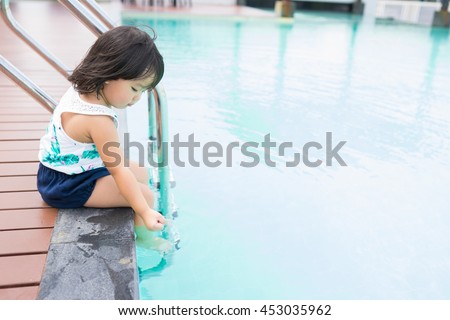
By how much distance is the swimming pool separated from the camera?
1.78 m

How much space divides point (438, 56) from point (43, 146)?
7.66 meters

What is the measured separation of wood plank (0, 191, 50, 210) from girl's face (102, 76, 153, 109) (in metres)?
0.45

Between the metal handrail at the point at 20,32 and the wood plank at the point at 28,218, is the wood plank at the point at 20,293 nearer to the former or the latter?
the wood plank at the point at 28,218

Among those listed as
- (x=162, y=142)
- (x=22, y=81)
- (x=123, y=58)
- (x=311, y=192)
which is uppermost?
(x=123, y=58)

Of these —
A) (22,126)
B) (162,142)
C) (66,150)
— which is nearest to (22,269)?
(66,150)

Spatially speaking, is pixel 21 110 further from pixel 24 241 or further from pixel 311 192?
pixel 311 192

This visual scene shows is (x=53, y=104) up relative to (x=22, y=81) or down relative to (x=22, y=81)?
down

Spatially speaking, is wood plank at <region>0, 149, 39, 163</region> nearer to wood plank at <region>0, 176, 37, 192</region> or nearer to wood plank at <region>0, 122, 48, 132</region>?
wood plank at <region>0, 176, 37, 192</region>

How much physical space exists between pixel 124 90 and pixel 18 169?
774 millimetres

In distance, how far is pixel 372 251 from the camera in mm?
1991

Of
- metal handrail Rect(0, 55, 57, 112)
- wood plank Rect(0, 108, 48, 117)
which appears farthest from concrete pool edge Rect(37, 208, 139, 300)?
wood plank Rect(0, 108, 48, 117)

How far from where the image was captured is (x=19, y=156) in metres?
1.97
